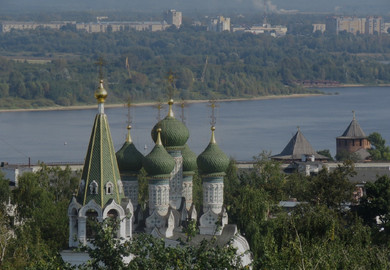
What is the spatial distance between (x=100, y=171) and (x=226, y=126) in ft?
98.1

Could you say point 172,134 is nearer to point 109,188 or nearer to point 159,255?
point 109,188

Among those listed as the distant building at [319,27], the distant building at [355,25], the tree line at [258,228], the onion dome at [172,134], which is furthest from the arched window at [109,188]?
the distant building at [355,25]

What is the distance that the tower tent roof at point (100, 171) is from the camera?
1029cm

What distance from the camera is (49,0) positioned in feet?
536

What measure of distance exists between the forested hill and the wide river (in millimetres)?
2387

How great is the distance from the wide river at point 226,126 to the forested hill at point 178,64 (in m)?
2.39

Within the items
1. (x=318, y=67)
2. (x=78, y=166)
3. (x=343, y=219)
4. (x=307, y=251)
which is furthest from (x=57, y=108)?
(x=307, y=251)

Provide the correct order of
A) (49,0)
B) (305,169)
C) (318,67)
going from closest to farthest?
(305,169), (318,67), (49,0)

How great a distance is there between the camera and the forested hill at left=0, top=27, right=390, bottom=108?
5741cm

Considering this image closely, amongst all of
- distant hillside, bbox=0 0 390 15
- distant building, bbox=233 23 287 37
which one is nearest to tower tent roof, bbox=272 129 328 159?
distant building, bbox=233 23 287 37

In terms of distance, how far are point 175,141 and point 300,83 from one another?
5897 cm

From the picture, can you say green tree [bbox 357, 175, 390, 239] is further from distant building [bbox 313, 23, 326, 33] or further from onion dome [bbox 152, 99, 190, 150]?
distant building [bbox 313, 23, 326, 33]

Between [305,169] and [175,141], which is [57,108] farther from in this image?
[175,141]

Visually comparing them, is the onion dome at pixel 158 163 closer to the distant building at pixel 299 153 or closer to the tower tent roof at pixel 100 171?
the tower tent roof at pixel 100 171
